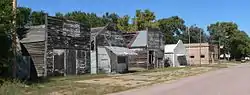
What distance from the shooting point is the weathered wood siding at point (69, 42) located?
A: 107 feet

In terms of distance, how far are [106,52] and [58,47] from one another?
8.04 meters

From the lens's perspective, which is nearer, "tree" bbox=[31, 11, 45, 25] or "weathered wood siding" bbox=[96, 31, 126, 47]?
"weathered wood siding" bbox=[96, 31, 126, 47]

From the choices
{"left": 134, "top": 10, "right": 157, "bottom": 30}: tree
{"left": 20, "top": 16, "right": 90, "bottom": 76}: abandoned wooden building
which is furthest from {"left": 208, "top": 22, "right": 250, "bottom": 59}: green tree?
{"left": 20, "top": 16, "right": 90, "bottom": 76}: abandoned wooden building

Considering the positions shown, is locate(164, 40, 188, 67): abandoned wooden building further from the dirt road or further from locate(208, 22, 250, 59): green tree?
locate(208, 22, 250, 59): green tree

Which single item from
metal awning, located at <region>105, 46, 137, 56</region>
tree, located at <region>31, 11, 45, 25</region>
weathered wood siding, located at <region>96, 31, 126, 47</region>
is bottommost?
metal awning, located at <region>105, 46, 137, 56</region>

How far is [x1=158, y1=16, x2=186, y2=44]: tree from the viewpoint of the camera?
119 metres

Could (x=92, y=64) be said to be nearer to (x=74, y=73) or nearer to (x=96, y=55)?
(x=96, y=55)

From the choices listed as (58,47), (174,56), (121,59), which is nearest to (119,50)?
(121,59)

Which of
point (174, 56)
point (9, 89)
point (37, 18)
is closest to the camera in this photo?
point (9, 89)

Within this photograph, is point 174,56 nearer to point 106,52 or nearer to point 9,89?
point 106,52

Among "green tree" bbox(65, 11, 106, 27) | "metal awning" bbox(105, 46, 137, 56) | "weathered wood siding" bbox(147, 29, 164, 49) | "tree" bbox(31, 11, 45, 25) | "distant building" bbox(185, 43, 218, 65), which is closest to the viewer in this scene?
"metal awning" bbox(105, 46, 137, 56)

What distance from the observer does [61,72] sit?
33750mm

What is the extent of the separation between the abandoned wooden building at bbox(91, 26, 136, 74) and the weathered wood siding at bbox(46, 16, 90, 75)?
1566mm

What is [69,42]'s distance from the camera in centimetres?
3494
